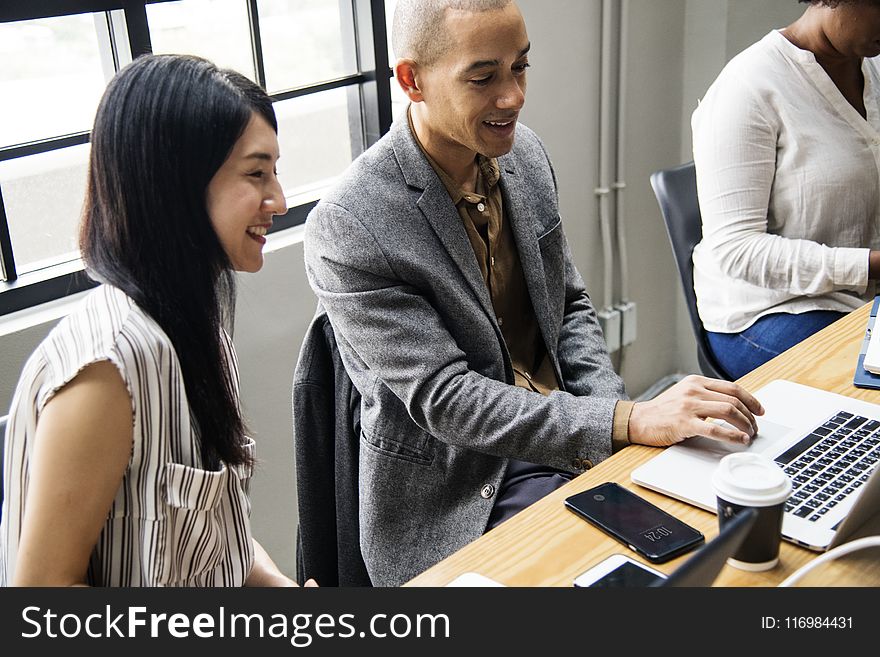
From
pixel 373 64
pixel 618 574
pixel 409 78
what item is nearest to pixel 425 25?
pixel 409 78

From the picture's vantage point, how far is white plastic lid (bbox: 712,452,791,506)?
0.98 meters

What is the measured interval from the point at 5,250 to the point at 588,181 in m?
1.69

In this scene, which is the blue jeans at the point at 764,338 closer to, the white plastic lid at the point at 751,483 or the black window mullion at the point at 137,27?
the white plastic lid at the point at 751,483

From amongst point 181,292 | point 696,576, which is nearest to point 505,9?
point 181,292

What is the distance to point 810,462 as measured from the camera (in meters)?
1.20

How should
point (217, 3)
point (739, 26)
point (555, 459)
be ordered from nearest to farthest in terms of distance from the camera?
point (555, 459) → point (217, 3) → point (739, 26)

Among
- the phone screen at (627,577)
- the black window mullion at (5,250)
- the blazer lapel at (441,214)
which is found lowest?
the phone screen at (627,577)

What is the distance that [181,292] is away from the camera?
1.08 meters

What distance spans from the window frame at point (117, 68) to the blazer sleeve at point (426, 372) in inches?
26.1

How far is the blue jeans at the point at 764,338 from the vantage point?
1891mm

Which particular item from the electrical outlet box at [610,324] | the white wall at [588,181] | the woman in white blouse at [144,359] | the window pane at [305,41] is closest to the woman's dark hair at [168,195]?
the woman in white blouse at [144,359]
